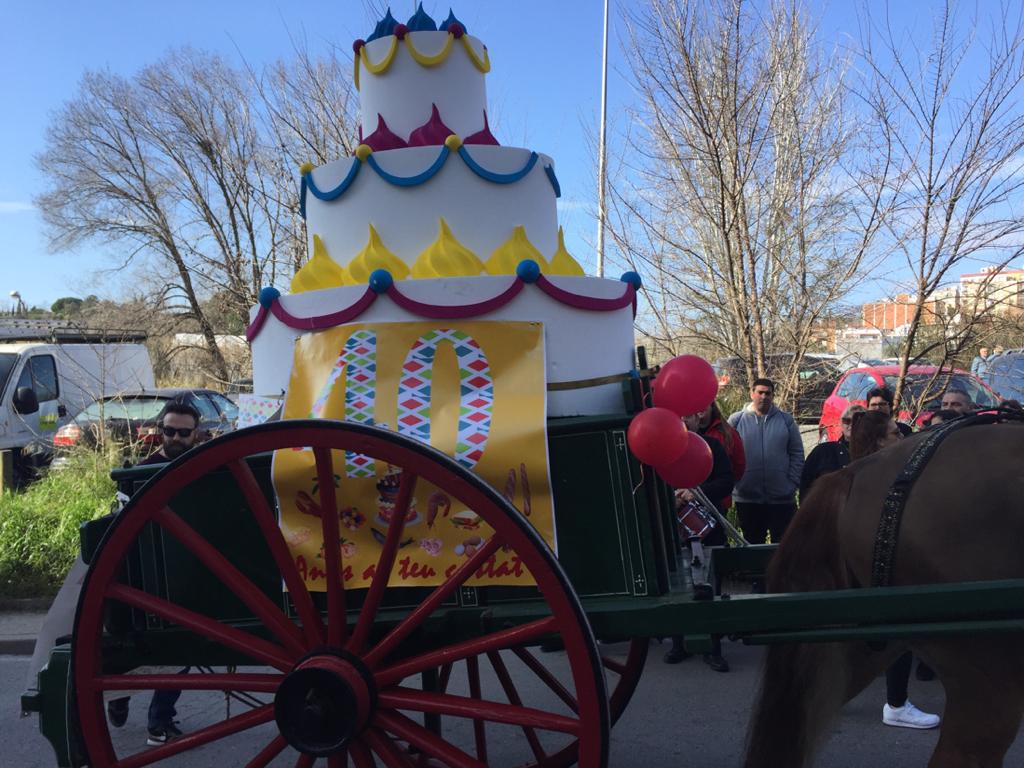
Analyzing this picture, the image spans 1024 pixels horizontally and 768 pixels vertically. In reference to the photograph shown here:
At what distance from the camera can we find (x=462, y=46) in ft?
11.1

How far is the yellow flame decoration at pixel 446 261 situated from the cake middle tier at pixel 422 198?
0.22 ft

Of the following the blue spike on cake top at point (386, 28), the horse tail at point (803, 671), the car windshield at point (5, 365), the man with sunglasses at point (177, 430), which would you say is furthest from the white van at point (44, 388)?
the horse tail at point (803, 671)

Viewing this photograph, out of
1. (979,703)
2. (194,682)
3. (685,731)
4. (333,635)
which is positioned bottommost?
(685,731)

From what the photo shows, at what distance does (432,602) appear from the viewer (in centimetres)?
230

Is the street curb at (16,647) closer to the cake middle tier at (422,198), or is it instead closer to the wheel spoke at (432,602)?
the cake middle tier at (422,198)

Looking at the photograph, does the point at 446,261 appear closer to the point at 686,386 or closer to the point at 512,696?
the point at 686,386

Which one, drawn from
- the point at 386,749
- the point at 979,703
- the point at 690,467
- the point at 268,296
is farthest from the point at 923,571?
the point at 268,296

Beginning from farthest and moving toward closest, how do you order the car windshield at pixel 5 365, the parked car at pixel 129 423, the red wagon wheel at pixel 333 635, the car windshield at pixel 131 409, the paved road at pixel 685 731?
the car windshield at pixel 5 365 → the car windshield at pixel 131 409 → the parked car at pixel 129 423 → the paved road at pixel 685 731 → the red wagon wheel at pixel 333 635

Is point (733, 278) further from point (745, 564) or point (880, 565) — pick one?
point (880, 565)

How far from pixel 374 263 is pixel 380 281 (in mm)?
221

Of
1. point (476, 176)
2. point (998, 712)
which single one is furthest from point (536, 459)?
point (998, 712)

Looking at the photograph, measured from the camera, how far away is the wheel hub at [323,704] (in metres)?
2.26

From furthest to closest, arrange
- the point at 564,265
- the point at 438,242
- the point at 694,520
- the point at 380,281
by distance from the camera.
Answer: the point at 694,520 < the point at 564,265 < the point at 438,242 < the point at 380,281

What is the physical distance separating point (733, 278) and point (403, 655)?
223 inches
